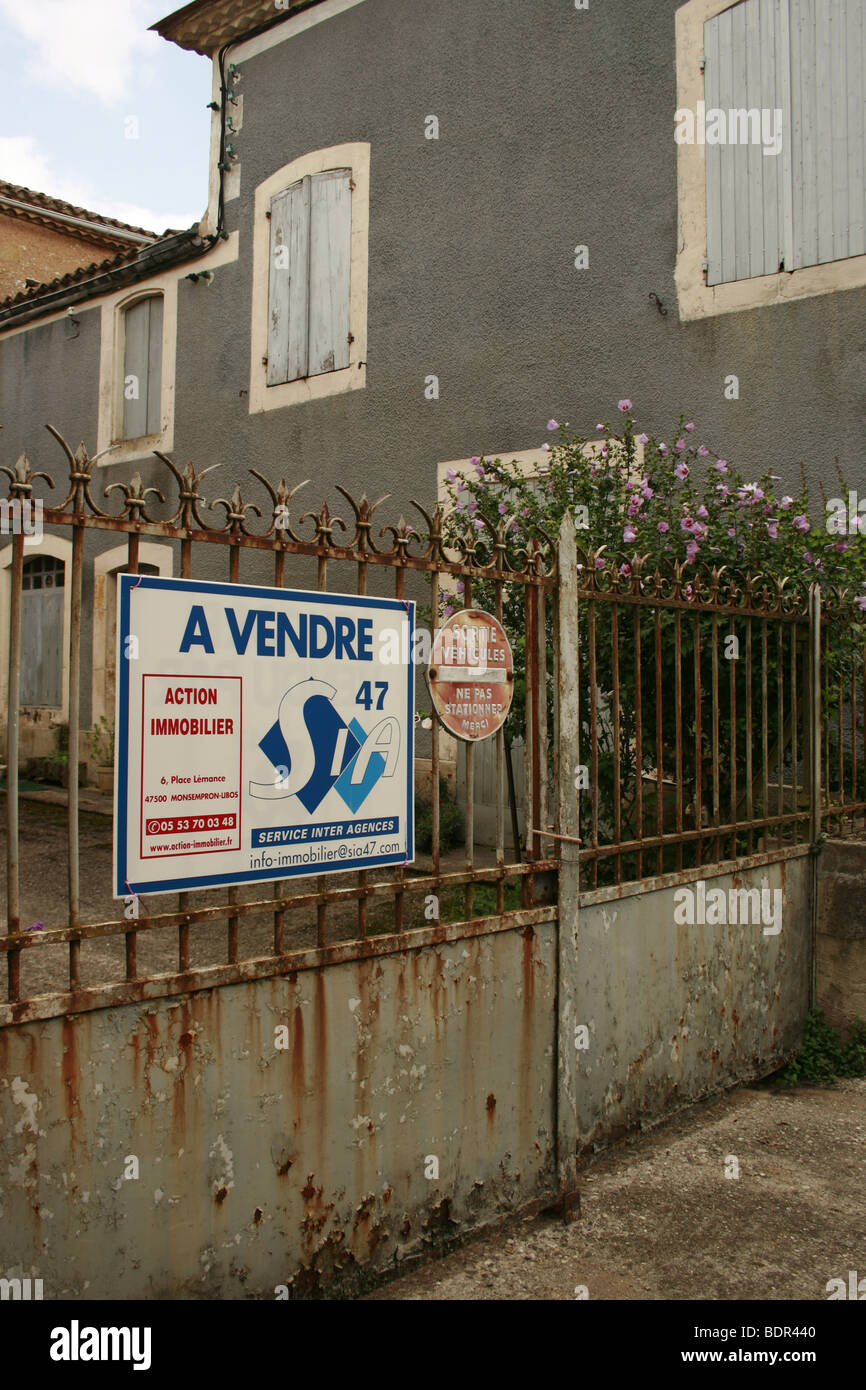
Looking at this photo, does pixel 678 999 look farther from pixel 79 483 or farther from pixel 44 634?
pixel 44 634

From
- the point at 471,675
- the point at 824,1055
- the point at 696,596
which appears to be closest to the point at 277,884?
the point at 471,675

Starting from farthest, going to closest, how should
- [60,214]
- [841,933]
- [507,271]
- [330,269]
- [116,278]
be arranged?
1. [60,214]
2. [116,278]
3. [330,269]
4. [507,271]
5. [841,933]

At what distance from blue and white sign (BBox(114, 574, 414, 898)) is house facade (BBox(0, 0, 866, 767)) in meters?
5.05

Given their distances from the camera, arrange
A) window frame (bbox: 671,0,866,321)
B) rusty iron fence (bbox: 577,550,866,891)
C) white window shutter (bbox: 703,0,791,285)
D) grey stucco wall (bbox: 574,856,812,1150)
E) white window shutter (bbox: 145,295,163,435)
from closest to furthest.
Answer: grey stucco wall (bbox: 574,856,812,1150)
rusty iron fence (bbox: 577,550,866,891)
white window shutter (bbox: 703,0,791,285)
window frame (bbox: 671,0,866,321)
white window shutter (bbox: 145,295,163,435)

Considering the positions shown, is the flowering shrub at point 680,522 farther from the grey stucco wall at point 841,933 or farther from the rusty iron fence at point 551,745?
the grey stucco wall at point 841,933

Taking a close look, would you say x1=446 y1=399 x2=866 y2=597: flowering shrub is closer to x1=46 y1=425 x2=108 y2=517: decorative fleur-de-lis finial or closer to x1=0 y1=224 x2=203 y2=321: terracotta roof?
x1=46 y1=425 x2=108 y2=517: decorative fleur-de-lis finial

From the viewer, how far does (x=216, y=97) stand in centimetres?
1148

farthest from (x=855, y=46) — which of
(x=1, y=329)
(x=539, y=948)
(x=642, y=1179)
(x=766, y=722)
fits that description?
(x=1, y=329)

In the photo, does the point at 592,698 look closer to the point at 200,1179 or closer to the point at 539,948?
the point at 539,948

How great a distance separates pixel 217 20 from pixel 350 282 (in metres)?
3.50

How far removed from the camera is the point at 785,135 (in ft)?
25.0

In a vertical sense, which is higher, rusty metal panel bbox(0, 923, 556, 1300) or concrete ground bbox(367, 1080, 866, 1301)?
rusty metal panel bbox(0, 923, 556, 1300)

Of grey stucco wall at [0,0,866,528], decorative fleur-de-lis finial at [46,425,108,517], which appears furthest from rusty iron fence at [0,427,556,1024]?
grey stucco wall at [0,0,866,528]

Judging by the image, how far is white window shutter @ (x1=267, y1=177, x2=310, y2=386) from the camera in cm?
1062
